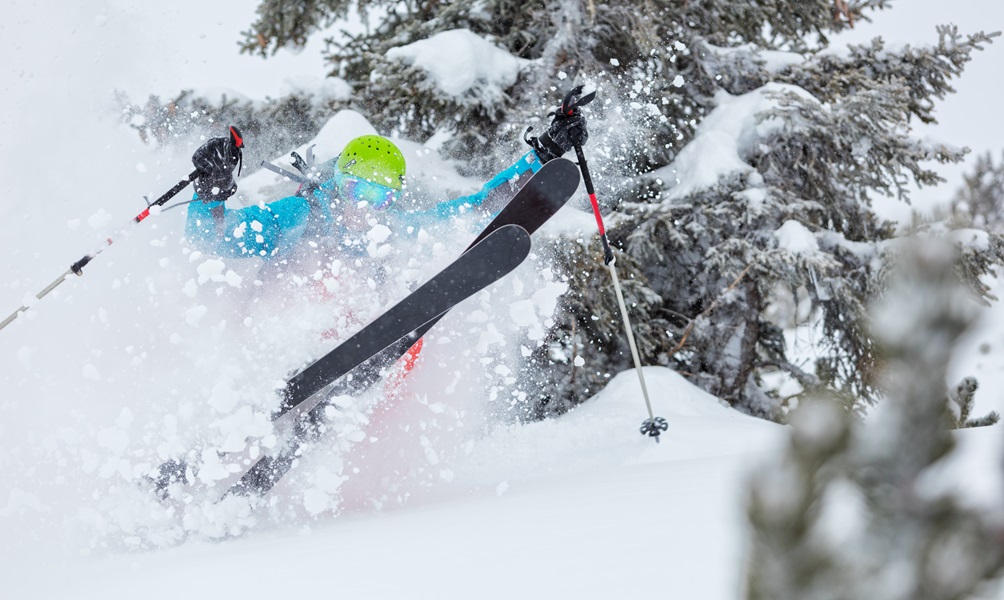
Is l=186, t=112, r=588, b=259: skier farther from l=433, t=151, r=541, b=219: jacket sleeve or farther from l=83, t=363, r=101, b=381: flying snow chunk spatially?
l=83, t=363, r=101, b=381: flying snow chunk

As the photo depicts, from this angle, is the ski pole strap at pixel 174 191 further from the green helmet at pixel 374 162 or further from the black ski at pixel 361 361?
the black ski at pixel 361 361

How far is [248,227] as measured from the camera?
4.67 meters

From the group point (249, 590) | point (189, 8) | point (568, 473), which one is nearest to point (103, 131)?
point (189, 8)

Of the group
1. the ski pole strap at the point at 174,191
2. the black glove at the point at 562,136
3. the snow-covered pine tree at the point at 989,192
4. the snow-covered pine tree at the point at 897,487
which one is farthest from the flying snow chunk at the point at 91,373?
the snow-covered pine tree at the point at 989,192

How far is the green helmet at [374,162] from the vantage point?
15.6 ft

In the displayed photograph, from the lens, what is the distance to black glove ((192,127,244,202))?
4.39m

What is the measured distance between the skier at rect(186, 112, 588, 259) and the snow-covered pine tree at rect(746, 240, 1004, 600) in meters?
4.17

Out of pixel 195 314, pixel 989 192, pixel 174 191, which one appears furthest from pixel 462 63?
pixel 989 192

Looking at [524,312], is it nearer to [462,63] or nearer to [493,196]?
[493,196]

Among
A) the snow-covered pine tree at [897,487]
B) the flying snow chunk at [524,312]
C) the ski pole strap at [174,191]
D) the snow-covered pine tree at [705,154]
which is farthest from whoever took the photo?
the snow-covered pine tree at [705,154]

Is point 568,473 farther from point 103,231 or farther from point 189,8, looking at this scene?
point 189,8

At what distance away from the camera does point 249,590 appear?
89.6 inches

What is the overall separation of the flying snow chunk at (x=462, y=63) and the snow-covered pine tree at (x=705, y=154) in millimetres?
31

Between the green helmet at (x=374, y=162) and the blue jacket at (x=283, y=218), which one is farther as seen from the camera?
the green helmet at (x=374, y=162)
